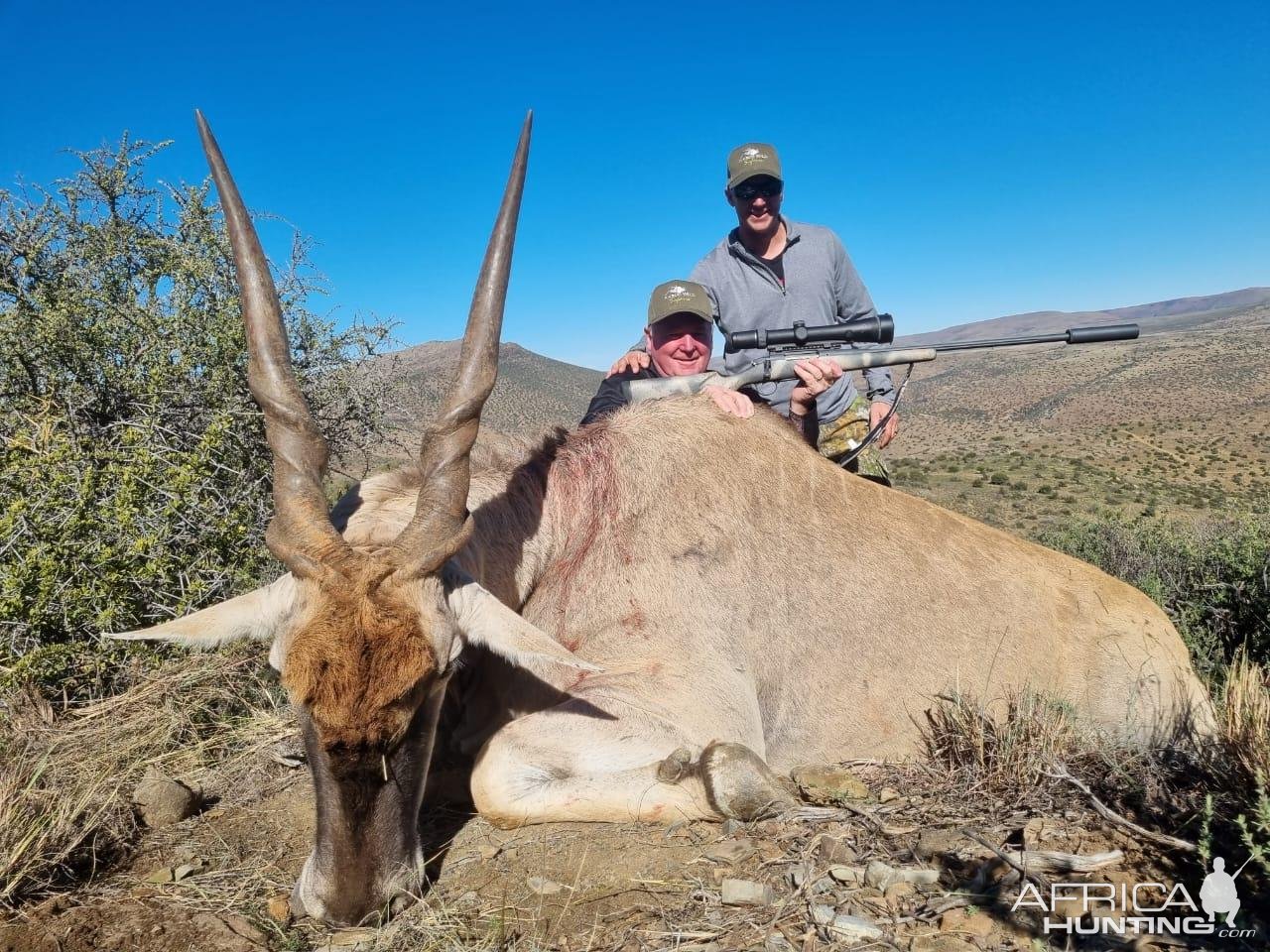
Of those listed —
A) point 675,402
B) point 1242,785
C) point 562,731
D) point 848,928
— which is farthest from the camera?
point 675,402

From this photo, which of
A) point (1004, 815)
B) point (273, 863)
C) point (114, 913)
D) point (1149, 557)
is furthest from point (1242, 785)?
point (1149, 557)

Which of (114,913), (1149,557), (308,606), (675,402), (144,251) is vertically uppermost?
(144,251)

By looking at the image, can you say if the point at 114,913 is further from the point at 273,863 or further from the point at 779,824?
the point at 779,824

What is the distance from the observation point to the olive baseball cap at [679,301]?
5926mm

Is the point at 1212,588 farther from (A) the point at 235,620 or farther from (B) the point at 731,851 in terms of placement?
(A) the point at 235,620

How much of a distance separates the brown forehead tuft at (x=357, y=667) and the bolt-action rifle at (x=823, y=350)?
9.89 feet

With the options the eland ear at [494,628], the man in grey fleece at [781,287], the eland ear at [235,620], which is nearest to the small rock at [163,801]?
the eland ear at [235,620]

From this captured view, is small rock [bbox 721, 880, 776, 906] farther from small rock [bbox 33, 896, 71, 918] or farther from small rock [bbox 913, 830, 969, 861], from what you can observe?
small rock [bbox 33, 896, 71, 918]

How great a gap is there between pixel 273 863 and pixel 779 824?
2016mm

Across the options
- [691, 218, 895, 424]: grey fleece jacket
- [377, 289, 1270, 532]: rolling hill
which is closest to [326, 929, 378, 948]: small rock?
[377, 289, 1270, 532]: rolling hill

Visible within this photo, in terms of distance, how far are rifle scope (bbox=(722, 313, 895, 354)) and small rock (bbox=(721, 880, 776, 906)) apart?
4010mm

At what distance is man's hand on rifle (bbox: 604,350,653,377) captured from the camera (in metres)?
6.65

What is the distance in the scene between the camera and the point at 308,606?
299 cm

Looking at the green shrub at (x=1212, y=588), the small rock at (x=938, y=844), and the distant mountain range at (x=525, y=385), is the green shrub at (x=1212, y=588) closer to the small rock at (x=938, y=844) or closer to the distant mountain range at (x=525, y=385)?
the small rock at (x=938, y=844)
